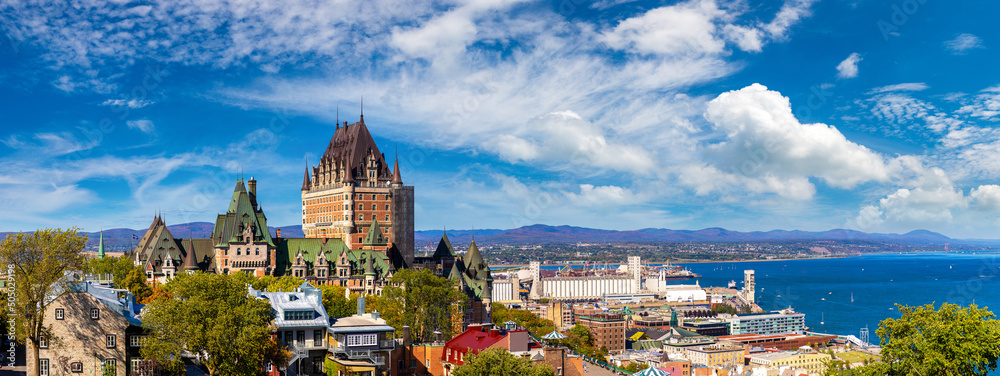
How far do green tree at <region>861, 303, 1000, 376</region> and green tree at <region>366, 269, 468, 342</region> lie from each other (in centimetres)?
4227

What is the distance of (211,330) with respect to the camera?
49219mm

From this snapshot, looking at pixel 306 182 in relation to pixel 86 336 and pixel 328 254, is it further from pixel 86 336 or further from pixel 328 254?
pixel 86 336

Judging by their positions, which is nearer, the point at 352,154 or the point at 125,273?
the point at 125,273

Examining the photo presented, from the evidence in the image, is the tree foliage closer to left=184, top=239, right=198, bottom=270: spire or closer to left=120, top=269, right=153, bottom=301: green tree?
left=120, top=269, right=153, bottom=301: green tree

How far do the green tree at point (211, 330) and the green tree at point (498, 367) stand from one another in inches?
505

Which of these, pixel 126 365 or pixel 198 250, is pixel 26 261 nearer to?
pixel 126 365

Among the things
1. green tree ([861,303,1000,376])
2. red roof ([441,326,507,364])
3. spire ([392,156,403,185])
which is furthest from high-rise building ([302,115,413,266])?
green tree ([861,303,1000,376])

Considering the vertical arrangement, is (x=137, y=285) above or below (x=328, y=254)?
below

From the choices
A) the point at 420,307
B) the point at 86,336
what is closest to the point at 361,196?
the point at 420,307

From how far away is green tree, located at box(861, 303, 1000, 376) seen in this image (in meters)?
53.1

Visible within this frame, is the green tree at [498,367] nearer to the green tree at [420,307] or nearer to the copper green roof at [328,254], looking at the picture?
the green tree at [420,307]

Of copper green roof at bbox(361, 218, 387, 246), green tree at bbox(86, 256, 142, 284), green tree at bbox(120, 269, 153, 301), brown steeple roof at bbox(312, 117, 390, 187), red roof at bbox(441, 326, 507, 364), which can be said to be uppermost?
brown steeple roof at bbox(312, 117, 390, 187)

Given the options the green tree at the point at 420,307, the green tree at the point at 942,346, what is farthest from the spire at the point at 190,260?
the green tree at the point at 942,346

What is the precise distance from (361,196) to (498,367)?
307 feet
